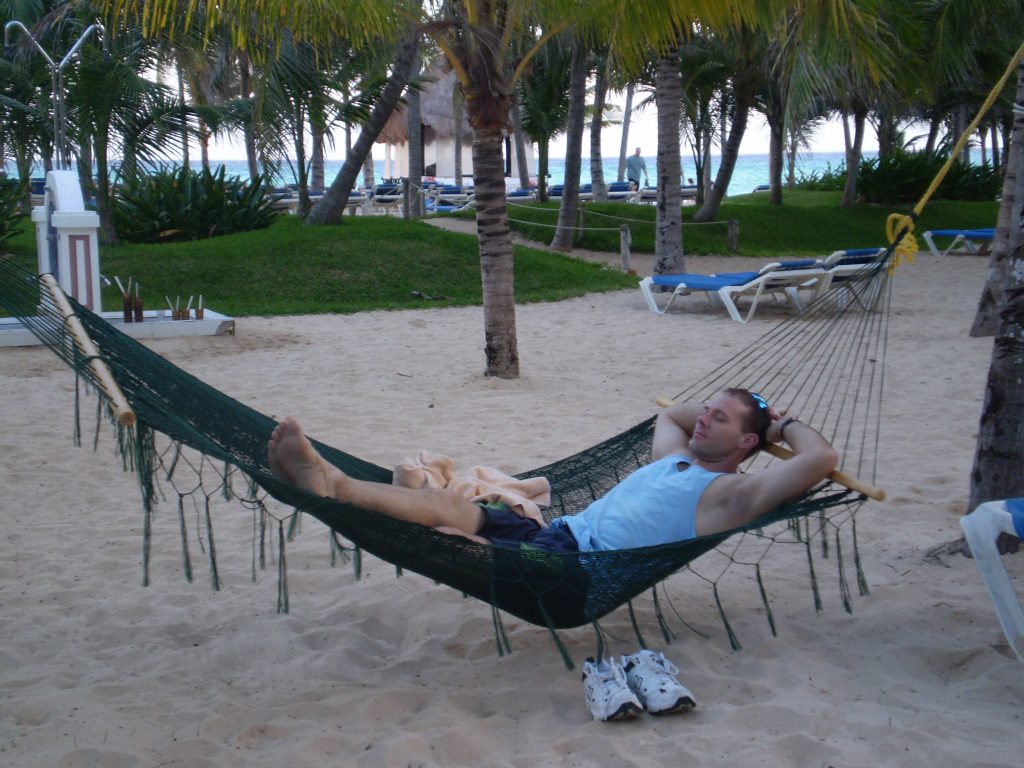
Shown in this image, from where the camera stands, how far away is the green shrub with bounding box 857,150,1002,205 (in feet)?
55.0

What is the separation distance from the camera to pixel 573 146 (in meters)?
12.7

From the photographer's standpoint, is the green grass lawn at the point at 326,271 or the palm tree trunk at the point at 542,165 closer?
the green grass lawn at the point at 326,271

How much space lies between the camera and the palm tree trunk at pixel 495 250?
5555 millimetres

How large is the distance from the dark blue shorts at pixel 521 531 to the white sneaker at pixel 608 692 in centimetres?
33

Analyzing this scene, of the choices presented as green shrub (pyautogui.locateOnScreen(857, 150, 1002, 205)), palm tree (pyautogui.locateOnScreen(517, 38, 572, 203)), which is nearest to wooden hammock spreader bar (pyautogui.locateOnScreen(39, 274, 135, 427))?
palm tree (pyautogui.locateOnScreen(517, 38, 572, 203))

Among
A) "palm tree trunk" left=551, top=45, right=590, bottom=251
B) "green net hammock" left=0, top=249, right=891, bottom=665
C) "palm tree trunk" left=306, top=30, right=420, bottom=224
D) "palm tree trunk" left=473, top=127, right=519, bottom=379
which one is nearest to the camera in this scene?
"green net hammock" left=0, top=249, right=891, bottom=665

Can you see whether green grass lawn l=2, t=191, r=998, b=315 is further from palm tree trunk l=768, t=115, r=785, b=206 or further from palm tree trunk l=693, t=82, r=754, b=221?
palm tree trunk l=768, t=115, r=785, b=206

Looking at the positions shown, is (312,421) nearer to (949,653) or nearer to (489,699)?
(489,699)

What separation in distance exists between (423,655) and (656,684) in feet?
2.08

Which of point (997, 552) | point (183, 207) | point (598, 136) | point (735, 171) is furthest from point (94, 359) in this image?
point (735, 171)

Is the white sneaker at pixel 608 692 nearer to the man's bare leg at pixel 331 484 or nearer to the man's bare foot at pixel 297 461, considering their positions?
the man's bare leg at pixel 331 484

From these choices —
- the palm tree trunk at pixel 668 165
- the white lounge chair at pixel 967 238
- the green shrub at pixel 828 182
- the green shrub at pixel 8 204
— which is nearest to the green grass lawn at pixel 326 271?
the green shrub at pixel 8 204

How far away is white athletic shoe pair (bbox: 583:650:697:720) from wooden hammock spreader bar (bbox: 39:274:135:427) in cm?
112

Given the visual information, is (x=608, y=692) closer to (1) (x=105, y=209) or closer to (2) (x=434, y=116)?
(1) (x=105, y=209)
